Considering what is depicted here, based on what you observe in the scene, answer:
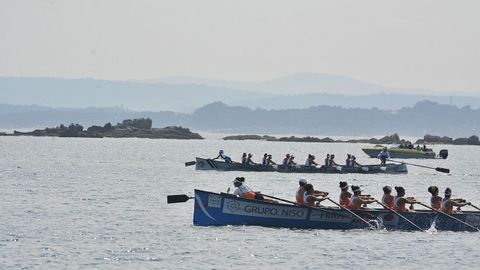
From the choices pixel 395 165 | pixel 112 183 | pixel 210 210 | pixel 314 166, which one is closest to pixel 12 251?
pixel 210 210

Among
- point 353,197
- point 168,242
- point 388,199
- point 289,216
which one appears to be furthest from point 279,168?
point 168,242

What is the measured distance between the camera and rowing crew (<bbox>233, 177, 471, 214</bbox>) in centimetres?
4059

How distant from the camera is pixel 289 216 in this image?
40812 mm

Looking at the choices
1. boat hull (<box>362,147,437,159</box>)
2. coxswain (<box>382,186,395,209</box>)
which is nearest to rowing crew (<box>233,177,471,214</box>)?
coxswain (<box>382,186,395,209</box>)

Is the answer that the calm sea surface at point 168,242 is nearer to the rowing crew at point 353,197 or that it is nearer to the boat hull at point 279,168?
the rowing crew at point 353,197

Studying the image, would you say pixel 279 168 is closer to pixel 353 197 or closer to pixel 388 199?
pixel 388 199

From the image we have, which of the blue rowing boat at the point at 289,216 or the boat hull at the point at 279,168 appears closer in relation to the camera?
the blue rowing boat at the point at 289,216

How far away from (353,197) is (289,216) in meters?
2.75

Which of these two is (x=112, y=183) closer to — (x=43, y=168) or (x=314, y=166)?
(x=314, y=166)

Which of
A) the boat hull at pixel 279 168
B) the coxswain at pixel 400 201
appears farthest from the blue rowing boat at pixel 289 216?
the boat hull at pixel 279 168

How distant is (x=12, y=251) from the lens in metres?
35.5

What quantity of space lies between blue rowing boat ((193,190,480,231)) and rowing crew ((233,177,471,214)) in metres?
0.36

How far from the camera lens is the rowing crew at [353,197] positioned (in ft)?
133

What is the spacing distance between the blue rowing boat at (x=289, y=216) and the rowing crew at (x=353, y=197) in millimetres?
358
